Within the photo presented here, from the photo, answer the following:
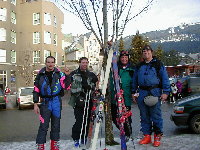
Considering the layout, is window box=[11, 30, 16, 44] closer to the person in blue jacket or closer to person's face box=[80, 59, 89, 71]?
person's face box=[80, 59, 89, 71]

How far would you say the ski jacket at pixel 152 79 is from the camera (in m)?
5.64

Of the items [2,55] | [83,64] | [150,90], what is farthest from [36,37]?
[150,90]

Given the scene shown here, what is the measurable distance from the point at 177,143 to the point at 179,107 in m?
2.66

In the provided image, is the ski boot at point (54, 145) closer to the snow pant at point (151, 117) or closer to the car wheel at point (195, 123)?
the snow pant at point (151, 117)

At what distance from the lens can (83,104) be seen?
563 centimetres

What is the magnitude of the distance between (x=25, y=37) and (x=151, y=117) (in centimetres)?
Result: 3992

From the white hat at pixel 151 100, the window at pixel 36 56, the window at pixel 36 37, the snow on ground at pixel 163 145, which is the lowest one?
the snow on ground at pixel 163 145

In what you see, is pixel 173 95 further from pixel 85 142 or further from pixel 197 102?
pixel 85 142

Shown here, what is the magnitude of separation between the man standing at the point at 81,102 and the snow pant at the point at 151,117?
1.08 metres

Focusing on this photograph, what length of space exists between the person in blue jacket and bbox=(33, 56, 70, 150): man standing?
4.94 feet

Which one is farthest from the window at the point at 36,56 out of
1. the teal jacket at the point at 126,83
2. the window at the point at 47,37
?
the teal jacket at the point at 126,83

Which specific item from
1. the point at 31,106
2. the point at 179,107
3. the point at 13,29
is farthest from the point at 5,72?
the point at 179,107

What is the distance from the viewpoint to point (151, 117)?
577 centimetres

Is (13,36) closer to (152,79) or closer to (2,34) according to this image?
(2,34)
